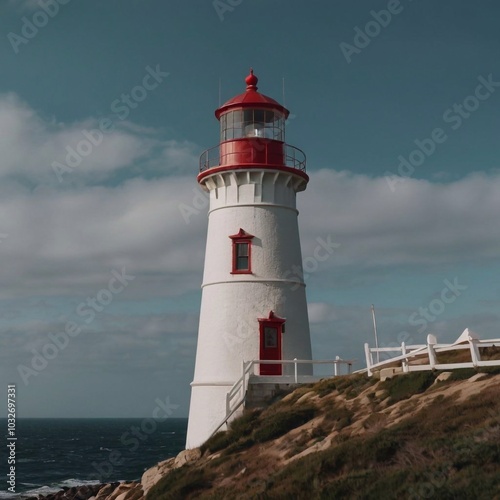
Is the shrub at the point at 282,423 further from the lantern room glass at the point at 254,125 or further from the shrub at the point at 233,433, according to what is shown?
the lantern room glass at the point at 254,125

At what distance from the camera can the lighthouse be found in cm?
2302

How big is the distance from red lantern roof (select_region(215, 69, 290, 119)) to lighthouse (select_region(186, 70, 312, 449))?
4 centimetres

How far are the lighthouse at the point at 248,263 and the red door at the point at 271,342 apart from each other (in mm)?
36

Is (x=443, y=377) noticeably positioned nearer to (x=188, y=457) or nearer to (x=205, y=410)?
(x=188, y=457)

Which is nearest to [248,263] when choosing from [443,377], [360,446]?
[443,377]

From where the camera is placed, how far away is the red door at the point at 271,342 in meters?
22.9

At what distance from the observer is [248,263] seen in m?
23.8

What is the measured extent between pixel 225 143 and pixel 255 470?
13459 mm

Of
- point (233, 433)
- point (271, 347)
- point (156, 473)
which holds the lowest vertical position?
point (156, 473)

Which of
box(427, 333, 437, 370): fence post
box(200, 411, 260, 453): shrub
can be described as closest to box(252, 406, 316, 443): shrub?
box(200, 411, 260, 453): shrub

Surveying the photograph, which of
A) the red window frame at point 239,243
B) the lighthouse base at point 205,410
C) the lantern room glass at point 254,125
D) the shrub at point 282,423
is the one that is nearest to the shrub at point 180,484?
the shrub at point 282,423

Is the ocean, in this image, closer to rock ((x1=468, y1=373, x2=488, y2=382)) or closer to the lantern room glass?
the lantern room glass

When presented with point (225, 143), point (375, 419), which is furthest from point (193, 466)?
point (225, 143)

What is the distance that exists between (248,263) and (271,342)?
3.01 m
